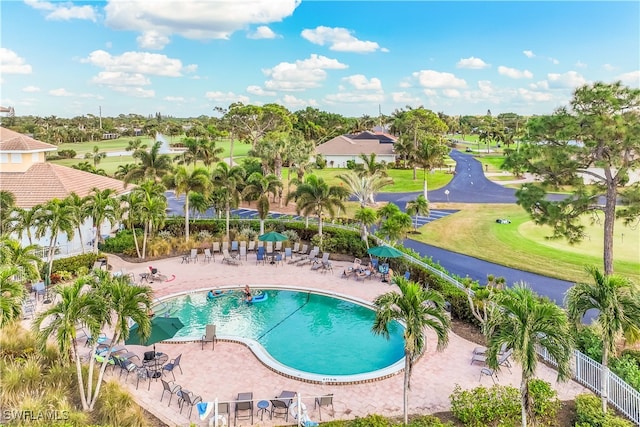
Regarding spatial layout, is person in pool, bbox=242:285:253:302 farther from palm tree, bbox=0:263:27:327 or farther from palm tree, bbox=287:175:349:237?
palm tree, bbox=0:263:27:327

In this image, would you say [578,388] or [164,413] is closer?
[164,413]

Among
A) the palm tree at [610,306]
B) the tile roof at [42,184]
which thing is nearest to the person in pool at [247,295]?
the palm tree at [610,306]

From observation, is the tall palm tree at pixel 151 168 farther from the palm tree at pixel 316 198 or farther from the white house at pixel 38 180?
the palm tree at pixel 316 198

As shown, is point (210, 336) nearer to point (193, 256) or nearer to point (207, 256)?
point (193, 256)

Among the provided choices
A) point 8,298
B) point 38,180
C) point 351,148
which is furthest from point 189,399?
point 351,148

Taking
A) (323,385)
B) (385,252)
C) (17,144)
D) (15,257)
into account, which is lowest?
(323,385)

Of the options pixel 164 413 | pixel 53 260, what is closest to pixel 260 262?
pixel 53 260

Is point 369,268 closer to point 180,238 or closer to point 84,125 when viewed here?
point 180,238
